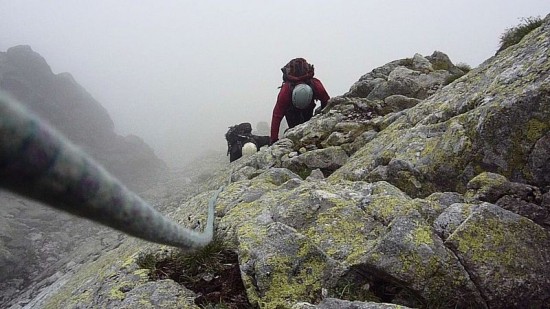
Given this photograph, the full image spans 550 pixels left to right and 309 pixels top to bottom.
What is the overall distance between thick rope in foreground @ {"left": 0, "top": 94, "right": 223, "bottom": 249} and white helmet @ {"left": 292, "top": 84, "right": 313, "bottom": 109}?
15.8m

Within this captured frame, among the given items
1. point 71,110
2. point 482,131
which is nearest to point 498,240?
point 482,131

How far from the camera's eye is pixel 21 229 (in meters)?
36.1

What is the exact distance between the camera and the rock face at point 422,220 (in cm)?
436

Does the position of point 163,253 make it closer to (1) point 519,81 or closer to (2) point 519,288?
(2) point 519,288

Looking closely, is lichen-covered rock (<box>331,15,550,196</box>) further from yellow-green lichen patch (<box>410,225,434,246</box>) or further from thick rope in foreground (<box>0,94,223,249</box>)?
thick rope in foreground (<box>0,94,223,249</box>)

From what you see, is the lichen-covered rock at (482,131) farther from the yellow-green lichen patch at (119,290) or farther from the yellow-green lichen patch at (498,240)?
the yellow-green lichen patch at (119,290)

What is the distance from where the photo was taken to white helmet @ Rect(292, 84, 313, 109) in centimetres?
1677

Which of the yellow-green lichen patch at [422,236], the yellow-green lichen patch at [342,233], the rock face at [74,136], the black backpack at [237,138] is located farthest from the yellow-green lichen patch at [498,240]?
the rock face at [74,136]

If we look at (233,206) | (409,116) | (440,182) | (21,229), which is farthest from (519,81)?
(21,229)

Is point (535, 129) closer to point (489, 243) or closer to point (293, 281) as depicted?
point (489, 243)

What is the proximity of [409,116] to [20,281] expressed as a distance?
29.5 metres

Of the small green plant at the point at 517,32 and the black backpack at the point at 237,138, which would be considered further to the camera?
the black backpack at the point at 237,138

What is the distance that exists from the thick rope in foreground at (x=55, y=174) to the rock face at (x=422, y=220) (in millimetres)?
3062

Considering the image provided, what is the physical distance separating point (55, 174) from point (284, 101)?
1636 cm
